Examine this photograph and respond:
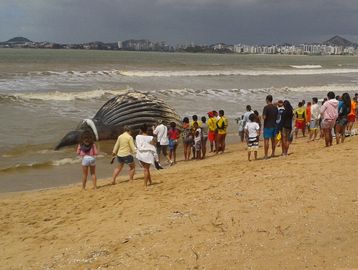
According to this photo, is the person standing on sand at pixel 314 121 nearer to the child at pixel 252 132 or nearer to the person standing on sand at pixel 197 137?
the person standing on sand at pixel 197 137

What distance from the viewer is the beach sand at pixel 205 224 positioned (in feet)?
18.3

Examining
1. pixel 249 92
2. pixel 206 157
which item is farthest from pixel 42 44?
pixel 206 157

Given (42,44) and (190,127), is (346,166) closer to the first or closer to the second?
(190,127)

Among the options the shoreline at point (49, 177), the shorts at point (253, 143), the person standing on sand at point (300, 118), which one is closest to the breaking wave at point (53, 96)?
the shoreline at point (49, 177)

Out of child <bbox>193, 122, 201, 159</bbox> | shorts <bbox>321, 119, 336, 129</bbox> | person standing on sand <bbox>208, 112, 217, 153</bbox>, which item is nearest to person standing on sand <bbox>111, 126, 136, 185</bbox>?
child <bbox>193, 122, 201, 159</bbox>

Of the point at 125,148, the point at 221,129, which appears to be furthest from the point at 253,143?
the point at 125,148

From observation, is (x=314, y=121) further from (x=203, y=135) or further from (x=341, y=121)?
(x=203, y=135)

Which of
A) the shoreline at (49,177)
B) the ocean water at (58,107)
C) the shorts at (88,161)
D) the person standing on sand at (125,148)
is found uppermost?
the person standing on sand at (125,148)

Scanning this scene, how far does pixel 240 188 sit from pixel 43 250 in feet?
10.2

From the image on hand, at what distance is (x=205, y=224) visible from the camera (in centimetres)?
638

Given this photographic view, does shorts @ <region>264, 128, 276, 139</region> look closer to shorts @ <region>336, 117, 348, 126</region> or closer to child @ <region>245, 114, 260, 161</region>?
child @ <region>245, 114, 260, 161</region>

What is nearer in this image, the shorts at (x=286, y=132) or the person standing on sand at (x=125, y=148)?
the person standing on sand at (x=125, y=148)

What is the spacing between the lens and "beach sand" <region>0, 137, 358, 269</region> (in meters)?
5.57

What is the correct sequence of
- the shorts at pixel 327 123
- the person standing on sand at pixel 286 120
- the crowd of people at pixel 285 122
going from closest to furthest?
the crowd of people at pixel 285 122, the person standing on sand at pixel 286 120, the shorts at pixel 327 123
